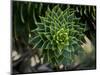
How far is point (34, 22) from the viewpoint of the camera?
1794 millimetres

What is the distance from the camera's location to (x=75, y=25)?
75.6 inches

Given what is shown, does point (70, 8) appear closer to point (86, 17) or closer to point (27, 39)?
point (86, 17)

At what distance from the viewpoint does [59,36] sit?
6.12 feet

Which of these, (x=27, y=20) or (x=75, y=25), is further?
(x=75, y=25)

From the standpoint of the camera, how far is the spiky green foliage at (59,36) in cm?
182

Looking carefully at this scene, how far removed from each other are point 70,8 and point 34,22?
1.20ft

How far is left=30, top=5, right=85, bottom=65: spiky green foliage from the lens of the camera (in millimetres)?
1818

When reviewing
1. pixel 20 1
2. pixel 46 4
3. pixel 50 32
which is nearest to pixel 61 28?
pixel 50 32

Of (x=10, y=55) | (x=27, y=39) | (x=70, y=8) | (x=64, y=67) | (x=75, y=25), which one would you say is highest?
(x=70, y=8)

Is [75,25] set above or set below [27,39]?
above
